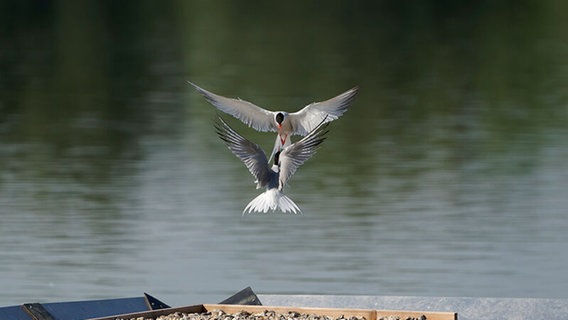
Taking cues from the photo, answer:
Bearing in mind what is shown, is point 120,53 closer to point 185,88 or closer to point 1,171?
point 185,88

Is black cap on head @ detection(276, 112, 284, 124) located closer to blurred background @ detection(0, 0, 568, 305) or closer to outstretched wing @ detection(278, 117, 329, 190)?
outstretched wing @ detection(278, 117, 329, 190)

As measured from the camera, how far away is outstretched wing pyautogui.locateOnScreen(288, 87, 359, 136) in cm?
652

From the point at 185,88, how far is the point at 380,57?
12.6ft

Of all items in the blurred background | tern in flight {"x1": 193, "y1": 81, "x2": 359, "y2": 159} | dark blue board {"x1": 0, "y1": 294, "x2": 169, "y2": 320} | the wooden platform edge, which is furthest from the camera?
the blurred background

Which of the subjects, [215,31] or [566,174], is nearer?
[566,174]

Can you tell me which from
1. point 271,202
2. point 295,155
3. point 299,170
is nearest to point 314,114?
point 295,155

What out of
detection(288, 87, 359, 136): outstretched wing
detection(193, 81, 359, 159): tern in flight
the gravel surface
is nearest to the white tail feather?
detection(193, 81, 359, 159): tern in flight

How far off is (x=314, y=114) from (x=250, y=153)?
37 centimetres

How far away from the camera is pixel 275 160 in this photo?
644 centimetres

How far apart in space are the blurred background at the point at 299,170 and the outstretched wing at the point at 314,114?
2.87 m

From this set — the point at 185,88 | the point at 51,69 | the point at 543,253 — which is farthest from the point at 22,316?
the point at 51,69

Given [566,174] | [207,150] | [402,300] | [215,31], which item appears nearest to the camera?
[402,300]

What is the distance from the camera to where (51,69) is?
858 inches

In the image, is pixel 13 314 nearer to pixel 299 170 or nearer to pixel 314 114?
pixel 314 114
